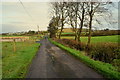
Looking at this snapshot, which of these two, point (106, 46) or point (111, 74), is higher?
point (106, 46)

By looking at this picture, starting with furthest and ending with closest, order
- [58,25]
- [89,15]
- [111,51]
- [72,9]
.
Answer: [58,25], [72,9], [89,15], [111,51]

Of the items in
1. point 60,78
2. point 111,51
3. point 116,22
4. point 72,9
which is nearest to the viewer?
point 60,78

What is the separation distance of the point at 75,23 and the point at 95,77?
25809 millimetres

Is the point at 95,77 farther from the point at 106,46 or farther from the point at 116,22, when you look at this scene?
the point at 116,22

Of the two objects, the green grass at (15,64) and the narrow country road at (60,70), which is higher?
the narrow country road at (60,70)

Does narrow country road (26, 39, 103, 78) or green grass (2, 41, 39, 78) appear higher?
narrow country road (26, 39, 103, 78)

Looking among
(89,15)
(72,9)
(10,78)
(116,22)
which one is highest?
(72,9)

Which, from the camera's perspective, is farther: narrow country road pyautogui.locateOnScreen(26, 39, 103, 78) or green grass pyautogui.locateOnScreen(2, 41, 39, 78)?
green grass pyautogui.locateOnScreen(2, 41, 39, 78)

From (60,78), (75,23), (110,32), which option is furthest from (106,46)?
(110,32)

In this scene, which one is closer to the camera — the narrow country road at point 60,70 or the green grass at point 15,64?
the narrow country road at point 60,70

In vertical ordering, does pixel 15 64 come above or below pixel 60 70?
below

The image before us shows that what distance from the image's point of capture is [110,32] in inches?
2884

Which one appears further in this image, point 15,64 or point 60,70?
point 15,64

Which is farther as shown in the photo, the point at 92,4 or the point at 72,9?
the point at 72,9
